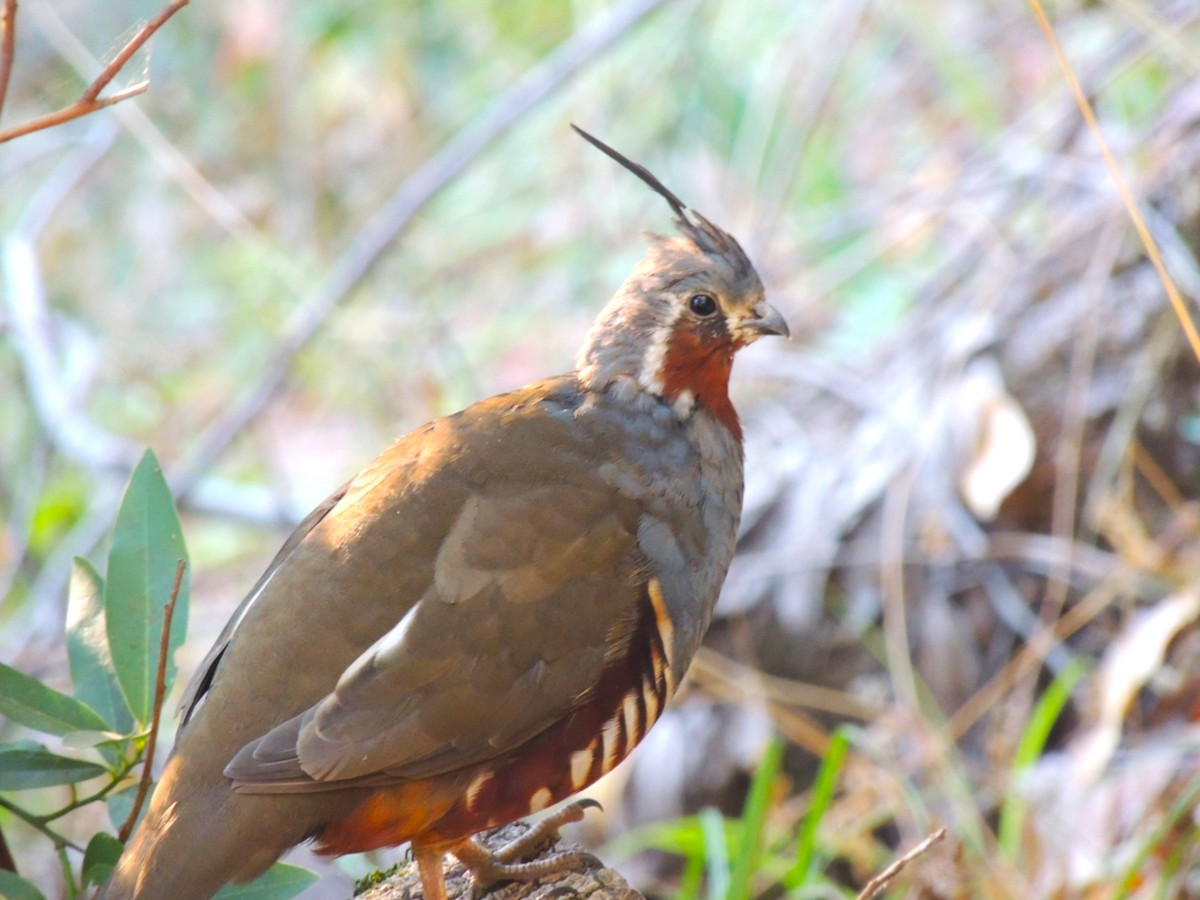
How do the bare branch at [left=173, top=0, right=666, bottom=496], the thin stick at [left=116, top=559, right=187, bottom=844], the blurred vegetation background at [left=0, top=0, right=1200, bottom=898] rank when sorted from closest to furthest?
the thin stick at [left=116, top=559, right=187, bottom=844]
the blurred vegetation background at [left=0, top=0, right=1200, bottom=898]
the bare branch at [left=173, top=0, right=666, bottom=496]

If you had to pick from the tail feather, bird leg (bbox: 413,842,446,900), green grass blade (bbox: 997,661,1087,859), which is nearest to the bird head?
bird leg (bbox: 413,842,446,900)

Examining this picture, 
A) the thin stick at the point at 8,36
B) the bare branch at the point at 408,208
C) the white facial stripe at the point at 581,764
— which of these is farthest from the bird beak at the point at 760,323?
the bare branch at the point at 408,208

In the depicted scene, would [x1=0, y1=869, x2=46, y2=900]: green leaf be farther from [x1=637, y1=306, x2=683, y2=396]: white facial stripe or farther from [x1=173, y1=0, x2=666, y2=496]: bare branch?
[x1=173, y1=0, x2=666, y2=496]: bare branch

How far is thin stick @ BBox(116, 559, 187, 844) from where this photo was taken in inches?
80.3

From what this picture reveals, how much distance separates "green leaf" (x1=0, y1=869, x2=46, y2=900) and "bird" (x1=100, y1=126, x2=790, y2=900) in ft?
0.33

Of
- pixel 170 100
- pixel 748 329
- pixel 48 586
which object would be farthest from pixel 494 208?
pixel 748 329

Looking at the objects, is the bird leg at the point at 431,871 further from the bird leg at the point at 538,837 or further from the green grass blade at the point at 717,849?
the green grass blade at the point at 717,849

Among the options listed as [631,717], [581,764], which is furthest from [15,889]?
[631,717]

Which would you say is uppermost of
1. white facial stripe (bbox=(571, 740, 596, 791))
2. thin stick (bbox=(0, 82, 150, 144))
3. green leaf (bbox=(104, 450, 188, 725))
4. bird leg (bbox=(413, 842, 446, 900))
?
thin stick (bbox=(0, 82, 150, 144))

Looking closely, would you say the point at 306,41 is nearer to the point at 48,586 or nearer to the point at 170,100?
the point at 170,100

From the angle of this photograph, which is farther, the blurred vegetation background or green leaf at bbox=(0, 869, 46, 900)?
the blurred vegetation background

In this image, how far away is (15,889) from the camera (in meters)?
2.06

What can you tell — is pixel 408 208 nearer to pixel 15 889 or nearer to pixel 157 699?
pixel 157 699

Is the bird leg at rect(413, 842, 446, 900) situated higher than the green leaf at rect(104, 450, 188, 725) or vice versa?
the green leaf at rect(104, 450, 188, 725)
